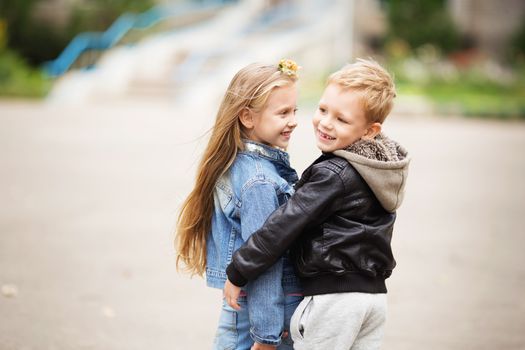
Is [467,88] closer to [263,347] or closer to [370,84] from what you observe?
[370,84]

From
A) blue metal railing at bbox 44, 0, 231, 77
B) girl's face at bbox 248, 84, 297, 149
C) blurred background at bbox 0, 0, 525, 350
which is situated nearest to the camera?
girl's face at bbox 248, 84, 297, 149

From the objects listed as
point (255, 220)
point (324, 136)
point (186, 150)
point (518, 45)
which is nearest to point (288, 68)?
point (324, 136)

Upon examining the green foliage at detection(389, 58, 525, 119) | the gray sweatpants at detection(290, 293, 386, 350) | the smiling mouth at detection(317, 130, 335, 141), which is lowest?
the green foliage at detection(389, 58, 525, 119)

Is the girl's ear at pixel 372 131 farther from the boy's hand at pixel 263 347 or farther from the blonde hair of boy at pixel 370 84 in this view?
the boy's hand at pixel 263 347

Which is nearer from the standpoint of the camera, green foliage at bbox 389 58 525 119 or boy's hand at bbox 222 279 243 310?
boy's hand at bbox 222 279 243 310

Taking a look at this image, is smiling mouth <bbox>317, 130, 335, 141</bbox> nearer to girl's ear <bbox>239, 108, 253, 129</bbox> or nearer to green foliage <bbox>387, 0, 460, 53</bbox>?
girl's ear <bbox>239, 108, 253, 129</bbox>

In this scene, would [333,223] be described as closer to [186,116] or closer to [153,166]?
[153,166]

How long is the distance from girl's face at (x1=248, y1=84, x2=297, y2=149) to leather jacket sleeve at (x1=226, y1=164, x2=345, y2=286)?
0.26m

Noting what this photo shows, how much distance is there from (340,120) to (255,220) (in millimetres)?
457

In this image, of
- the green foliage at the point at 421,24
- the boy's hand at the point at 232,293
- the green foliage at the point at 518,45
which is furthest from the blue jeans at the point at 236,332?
the green foliage at the point at 518,45

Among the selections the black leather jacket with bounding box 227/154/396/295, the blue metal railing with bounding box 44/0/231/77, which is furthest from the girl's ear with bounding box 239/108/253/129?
the blue metal railing with bounding box 44/0/231/77

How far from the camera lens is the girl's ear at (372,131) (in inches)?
101

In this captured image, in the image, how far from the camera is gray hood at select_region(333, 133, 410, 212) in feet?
8.08

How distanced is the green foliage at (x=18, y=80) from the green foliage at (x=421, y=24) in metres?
11.7
